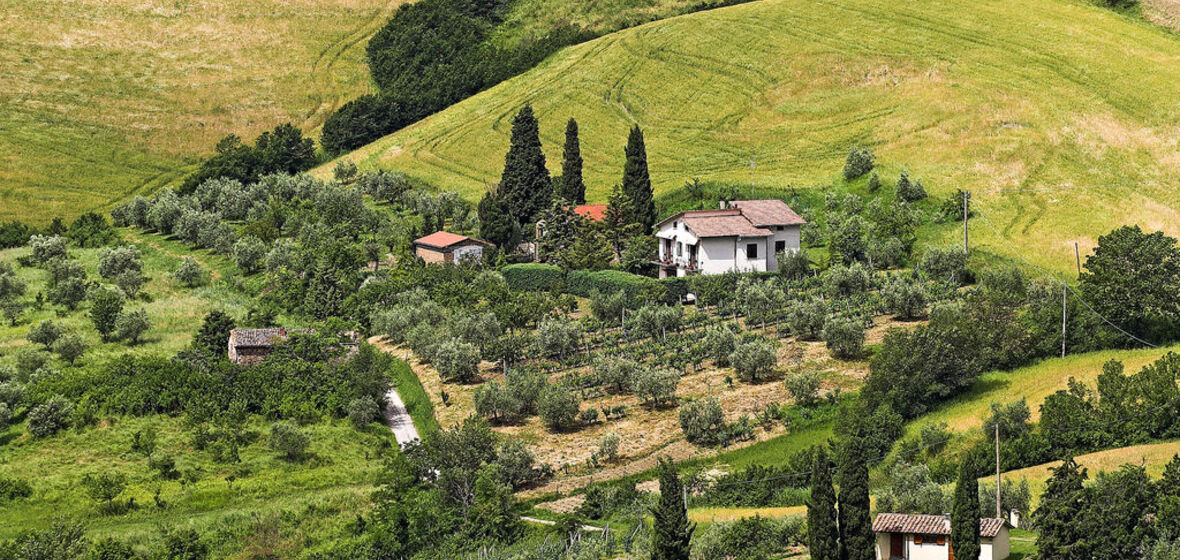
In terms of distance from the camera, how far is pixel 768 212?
104875 mm

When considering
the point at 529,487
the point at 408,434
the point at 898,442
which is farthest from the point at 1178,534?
the point at 408,434

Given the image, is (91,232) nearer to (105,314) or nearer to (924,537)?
(105,314)

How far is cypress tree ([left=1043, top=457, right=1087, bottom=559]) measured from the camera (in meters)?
51.7

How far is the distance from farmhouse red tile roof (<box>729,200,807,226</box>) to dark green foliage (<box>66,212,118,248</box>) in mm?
53698

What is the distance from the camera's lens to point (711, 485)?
6794cm

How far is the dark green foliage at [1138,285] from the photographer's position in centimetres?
7894

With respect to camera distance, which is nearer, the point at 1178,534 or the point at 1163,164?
the point at 1178,534

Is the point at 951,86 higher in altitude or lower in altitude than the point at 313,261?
higher

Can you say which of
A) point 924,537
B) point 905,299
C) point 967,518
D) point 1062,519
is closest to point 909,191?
point 905,299

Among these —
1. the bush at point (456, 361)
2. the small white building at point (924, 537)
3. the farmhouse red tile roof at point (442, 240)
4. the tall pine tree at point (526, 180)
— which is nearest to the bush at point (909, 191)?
the tall pine tree at point (526, 180)

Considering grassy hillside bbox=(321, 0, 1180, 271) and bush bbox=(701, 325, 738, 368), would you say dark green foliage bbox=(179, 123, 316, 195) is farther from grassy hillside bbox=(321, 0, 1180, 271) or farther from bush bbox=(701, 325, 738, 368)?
bush bbox=(701, 325, 738, 368)

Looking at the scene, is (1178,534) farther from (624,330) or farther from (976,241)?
(976,241)

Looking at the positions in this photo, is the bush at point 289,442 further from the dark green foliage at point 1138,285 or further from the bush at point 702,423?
the dark green foliage at point 1138,285

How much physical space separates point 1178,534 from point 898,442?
2001 cm
